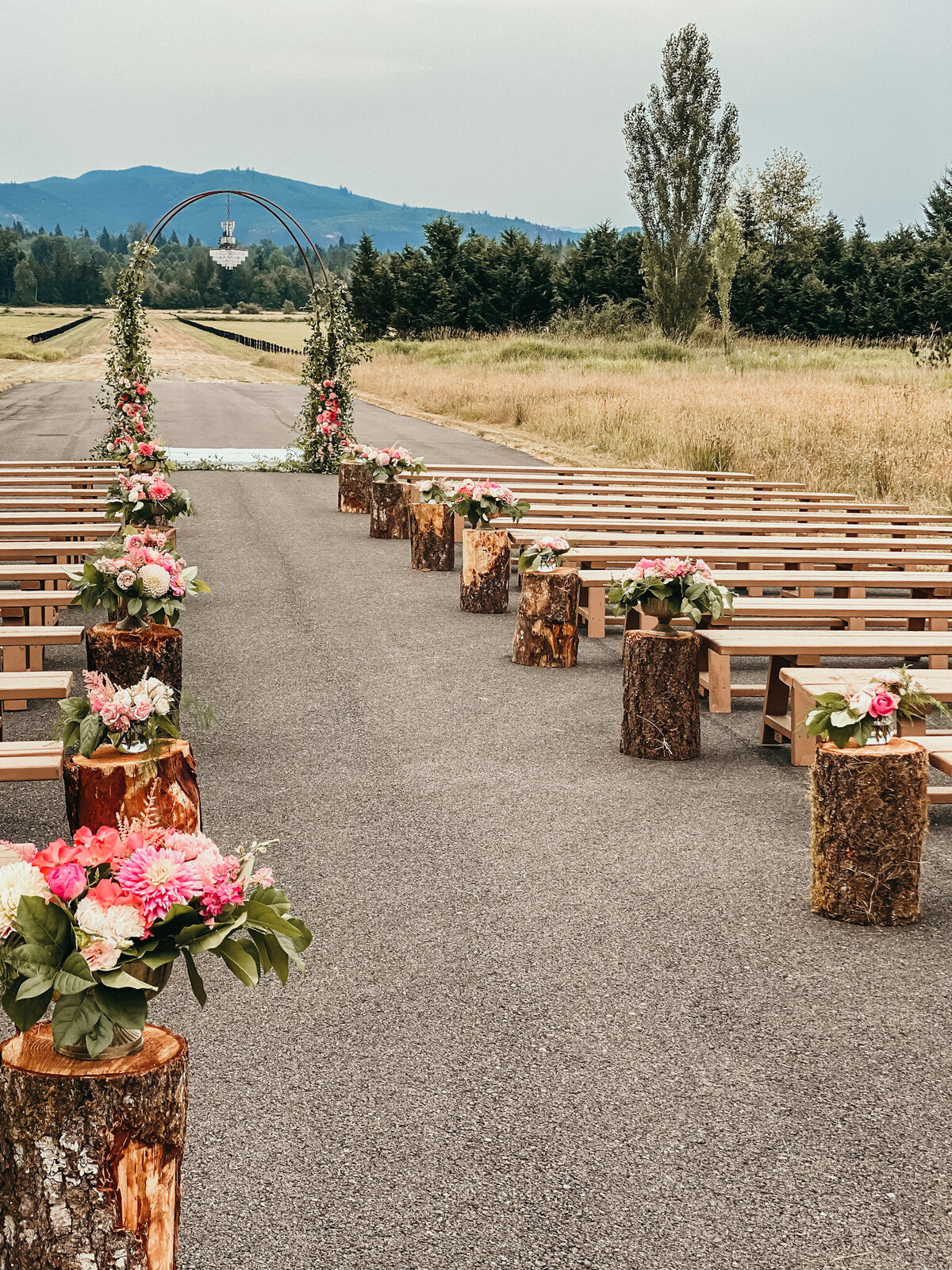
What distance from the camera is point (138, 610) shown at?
20.6 ft

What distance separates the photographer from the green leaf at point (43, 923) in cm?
225

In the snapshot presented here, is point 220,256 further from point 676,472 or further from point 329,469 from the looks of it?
point 676,472

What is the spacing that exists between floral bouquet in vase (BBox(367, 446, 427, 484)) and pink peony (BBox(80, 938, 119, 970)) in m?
11.4

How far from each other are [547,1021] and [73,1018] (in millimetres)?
1754

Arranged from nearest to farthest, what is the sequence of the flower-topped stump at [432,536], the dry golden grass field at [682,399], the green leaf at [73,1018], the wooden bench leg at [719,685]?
the green leaf at [73,1018] < the wooden bench leg at [719,685] < the flower-topped stump at [432,536] < the dry golden grass field at [682,399]

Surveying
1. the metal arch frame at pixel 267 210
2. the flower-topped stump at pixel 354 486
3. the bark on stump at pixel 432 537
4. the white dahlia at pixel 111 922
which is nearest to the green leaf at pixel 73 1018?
the white dahlia at pixel 111 922

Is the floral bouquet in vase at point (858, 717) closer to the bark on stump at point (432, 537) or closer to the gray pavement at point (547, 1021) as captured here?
the gray pavement at point (547, 1021)

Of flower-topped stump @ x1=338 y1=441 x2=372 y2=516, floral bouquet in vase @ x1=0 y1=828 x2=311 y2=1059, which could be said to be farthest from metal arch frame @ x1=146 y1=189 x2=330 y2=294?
floral bouquet in vase @ x1=0 y1=828 x2=311 y2=1059

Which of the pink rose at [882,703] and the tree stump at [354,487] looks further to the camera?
the tree stump at [354,487]

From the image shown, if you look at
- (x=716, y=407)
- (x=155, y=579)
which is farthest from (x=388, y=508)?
(x=716, y=407)

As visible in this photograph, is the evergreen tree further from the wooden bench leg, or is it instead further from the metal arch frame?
the wooden bench leg

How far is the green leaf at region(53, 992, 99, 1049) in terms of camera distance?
2.21m

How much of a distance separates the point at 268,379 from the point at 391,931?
134ft

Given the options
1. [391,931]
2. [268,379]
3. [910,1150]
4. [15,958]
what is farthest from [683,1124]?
[268,379]
